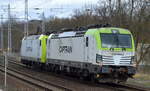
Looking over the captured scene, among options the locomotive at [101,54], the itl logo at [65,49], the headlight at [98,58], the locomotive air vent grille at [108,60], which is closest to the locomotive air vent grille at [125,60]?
the locomotive at [101,54]

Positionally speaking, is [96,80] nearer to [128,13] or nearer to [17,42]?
[128,13]

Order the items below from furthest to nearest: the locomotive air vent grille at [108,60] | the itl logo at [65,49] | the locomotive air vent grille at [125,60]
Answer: the itl logo at [65,49], the locomotive air vent grille at [125,60], the locomotive air vent grille at [108,60]

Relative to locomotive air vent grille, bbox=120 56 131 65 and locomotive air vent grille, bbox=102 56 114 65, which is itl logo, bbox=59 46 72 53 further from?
locomotive air vent grille, bbox=120 56 131 65

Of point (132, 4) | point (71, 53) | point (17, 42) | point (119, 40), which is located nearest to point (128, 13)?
point (132, 4)

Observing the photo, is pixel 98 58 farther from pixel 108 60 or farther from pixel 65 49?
pixel 65 49

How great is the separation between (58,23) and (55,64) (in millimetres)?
38919

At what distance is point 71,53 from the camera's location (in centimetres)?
2469

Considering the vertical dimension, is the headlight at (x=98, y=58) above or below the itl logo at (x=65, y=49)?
below

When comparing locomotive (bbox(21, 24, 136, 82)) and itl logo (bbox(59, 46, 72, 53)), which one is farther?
itl logo (bbox(59, 46, 72, 53))

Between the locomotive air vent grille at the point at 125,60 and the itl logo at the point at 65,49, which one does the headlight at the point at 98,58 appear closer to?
the locomotive air vent grille at the point at 125,60

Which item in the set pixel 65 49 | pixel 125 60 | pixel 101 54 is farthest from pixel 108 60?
pixel 65 49

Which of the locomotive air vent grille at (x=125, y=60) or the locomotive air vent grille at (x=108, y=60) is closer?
the locomotive air vent grille at (x=108, y=60)

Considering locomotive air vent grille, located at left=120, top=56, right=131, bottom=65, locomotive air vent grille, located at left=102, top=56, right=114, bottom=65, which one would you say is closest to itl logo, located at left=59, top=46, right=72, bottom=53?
locomotive air vent grille, located at left=102, top=56, right=114, bottom=65

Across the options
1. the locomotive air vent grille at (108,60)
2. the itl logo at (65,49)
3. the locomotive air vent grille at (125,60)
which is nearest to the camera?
the locomotive air vent grille at (108,60)
